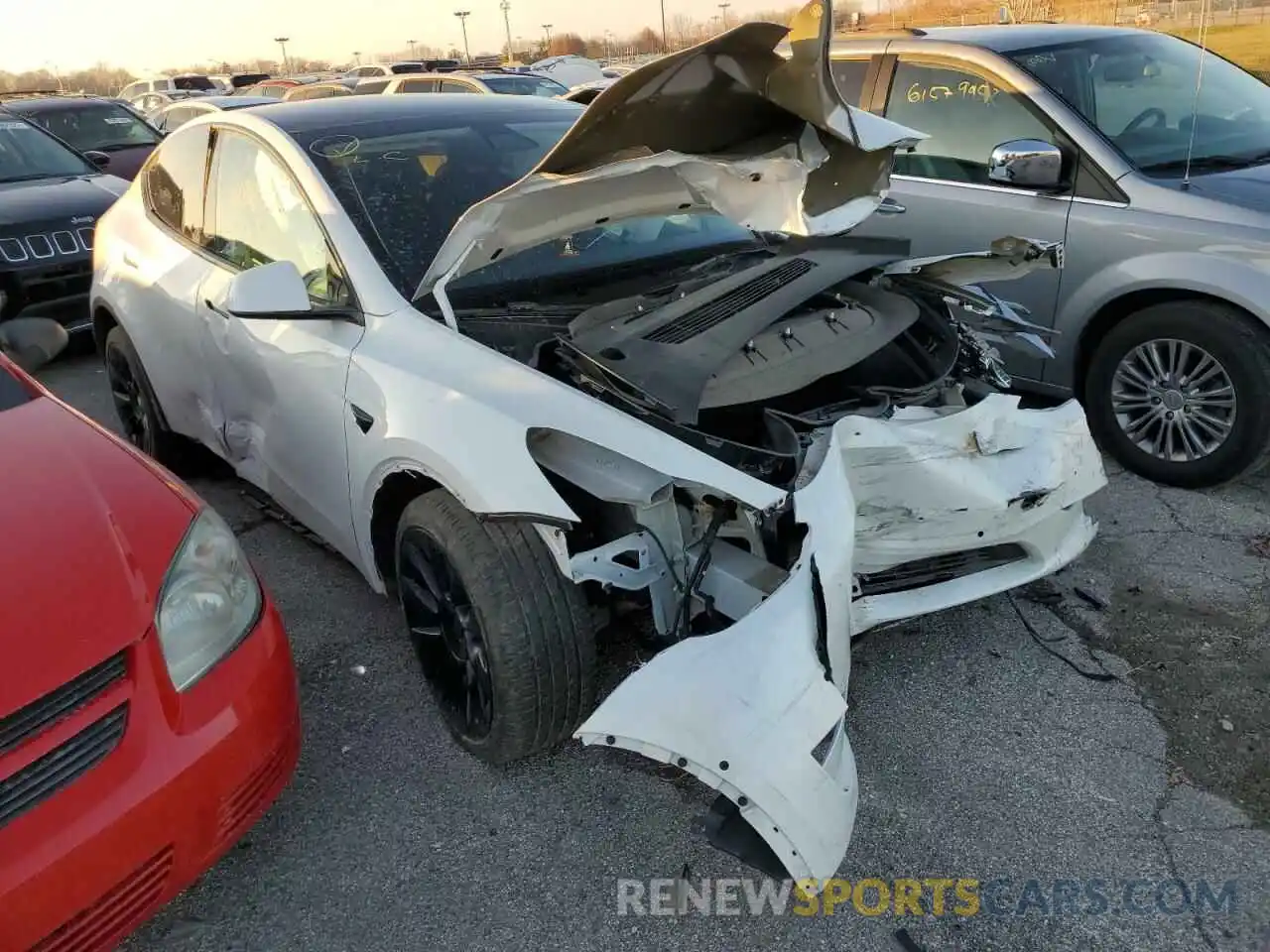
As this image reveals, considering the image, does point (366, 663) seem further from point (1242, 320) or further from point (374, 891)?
point (1242, 320)

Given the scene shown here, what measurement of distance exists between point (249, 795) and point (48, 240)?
5.59 m

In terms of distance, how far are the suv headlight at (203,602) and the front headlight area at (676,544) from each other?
739mm

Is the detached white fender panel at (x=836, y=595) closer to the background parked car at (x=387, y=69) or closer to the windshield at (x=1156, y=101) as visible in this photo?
the windshield at (x=1156, y=101)

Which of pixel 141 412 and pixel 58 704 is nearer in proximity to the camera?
pixel 58 704

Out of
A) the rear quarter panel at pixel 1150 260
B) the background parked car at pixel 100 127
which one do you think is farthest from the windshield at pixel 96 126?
the rear quarter panel at pixel 1150 260

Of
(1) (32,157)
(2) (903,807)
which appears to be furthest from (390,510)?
(1) (32,157)

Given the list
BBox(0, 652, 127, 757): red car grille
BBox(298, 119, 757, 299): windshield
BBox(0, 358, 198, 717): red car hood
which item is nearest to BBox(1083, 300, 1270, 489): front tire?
BBox(298, 119, 757, 299): windshield

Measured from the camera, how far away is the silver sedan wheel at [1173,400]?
3787 millimetres

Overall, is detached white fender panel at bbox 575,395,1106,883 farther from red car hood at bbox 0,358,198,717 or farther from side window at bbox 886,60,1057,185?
side window at bbox 886,60,1057,185

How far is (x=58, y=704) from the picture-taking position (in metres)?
1.75

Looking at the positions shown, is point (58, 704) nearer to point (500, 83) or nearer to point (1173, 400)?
point (1173, 400)

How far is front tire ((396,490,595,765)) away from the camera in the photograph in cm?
229

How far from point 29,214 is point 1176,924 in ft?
23.6

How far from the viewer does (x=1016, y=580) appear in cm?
261
